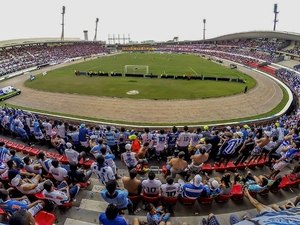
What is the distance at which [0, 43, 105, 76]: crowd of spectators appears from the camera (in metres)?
59.9

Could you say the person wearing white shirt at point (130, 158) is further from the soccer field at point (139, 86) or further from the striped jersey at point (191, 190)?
the soccer field at point (139, 86)

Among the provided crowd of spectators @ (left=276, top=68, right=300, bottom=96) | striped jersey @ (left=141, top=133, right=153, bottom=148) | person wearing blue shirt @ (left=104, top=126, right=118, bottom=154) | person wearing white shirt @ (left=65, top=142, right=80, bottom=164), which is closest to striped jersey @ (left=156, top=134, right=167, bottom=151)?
striped jersey @ (left=141, top=133, right=153, bottom=148)

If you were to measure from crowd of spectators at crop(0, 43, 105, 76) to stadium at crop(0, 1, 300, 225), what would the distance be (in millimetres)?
705

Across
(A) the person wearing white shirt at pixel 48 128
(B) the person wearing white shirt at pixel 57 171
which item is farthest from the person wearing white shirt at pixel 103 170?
(A) the person wearing white shirt at pixel 48 128

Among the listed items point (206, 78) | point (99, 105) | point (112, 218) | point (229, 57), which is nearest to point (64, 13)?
point (229, 57)

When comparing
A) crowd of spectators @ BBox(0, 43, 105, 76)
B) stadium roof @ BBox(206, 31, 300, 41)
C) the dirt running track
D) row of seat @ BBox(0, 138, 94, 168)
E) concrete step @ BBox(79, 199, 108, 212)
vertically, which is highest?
stadium roof @ BBox(206, 31, 300, 41)

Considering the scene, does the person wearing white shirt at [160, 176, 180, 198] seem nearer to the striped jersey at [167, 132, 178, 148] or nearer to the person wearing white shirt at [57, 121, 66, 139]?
the striped jersey at [167, 132, 178, 148]

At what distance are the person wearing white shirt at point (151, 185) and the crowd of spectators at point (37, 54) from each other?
172 ft

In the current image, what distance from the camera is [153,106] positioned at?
2958 cm

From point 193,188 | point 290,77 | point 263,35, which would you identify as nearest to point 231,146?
point 193,188

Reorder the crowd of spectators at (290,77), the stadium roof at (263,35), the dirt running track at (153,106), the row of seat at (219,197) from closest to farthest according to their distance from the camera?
the row of seat at (219,197)
the dirt running track at (153,106)
the crowd of spectators at (290,77)
the stadium roof at (263,35)

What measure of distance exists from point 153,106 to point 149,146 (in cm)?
1607

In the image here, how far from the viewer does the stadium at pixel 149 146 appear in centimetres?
831

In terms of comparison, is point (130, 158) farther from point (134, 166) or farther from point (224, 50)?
point (224, 50)
